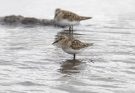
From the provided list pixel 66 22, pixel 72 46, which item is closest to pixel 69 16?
pixel 66 22

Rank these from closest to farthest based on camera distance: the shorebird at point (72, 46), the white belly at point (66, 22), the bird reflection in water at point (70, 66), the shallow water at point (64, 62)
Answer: the shallow water at point (64, 62) < the bird reflection in water at point (70, 66) < the shorebird at point (72, 46) < the white belly at point (66, 22)

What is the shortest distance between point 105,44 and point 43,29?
3267 millimetres

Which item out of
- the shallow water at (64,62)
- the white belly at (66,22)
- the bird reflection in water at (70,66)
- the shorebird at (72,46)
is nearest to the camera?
the shallow water at (64,62)

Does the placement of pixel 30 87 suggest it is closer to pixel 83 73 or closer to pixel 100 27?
pixel 83 73

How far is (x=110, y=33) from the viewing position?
15945mm

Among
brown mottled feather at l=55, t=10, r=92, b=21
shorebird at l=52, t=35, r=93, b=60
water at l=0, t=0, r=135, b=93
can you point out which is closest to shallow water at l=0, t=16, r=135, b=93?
water at l=0, t=0, r=135, b=93

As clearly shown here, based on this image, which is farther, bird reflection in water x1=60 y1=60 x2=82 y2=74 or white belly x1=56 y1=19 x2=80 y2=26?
white belly x1=56 y1=19 x2=80 y2=26

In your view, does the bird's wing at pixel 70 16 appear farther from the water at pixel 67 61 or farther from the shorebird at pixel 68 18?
the water at pixel 67 61

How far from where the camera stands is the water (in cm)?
981

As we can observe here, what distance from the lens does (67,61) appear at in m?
12.4

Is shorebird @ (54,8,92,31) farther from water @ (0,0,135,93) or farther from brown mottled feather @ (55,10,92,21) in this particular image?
water @ (0,0,135,93)

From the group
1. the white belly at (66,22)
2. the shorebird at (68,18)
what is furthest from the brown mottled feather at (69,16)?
the white belly at (66,22)

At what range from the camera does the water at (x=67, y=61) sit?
9.81 m

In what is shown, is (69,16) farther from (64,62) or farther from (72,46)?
(64,62)
